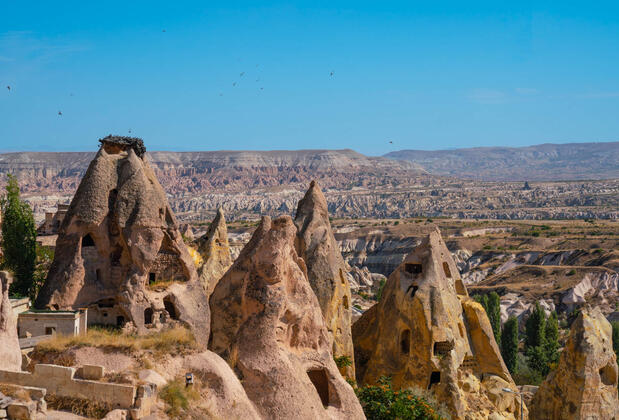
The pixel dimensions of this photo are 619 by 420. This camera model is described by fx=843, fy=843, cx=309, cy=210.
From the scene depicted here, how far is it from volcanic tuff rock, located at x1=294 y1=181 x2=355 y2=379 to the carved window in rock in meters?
3.12

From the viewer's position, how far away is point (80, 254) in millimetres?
24812

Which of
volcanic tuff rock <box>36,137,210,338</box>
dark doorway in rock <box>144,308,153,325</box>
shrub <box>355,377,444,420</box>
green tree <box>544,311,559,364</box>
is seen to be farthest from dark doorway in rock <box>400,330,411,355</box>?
green tree <box>544,311,559,364</box>

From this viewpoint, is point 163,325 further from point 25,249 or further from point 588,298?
point 588,298

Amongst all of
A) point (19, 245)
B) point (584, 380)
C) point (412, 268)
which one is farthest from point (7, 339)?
point (584, 380)

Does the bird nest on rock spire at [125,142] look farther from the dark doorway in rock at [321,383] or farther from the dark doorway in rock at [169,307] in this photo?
the dark doorway in rock at [321,383]

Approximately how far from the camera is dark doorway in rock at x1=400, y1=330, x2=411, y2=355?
102 feet

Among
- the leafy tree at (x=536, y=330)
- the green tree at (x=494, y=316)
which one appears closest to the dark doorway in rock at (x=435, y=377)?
the green tree at (x=494, y=316)

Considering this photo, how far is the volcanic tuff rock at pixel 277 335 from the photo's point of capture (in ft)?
62.3

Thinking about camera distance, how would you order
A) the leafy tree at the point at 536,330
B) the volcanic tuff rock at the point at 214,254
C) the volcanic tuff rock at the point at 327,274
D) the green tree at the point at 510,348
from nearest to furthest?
the volcanic tuff rock at the point at 327,274 → the volcanic tuff rock at the point at 214,254 → the green tree at the point at 510,348 → the leafy tree at the point at 536,330

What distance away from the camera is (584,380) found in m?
30.0

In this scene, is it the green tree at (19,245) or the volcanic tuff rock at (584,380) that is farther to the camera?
the green tree at (19,245)

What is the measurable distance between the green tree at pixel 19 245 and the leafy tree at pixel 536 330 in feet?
122

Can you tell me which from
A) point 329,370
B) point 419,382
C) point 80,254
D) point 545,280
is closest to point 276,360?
point 329,370

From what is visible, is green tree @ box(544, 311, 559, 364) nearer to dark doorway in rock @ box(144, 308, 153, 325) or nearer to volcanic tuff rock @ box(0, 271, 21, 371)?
dark doorway in rock @ box(144, 308, 153, 325)
